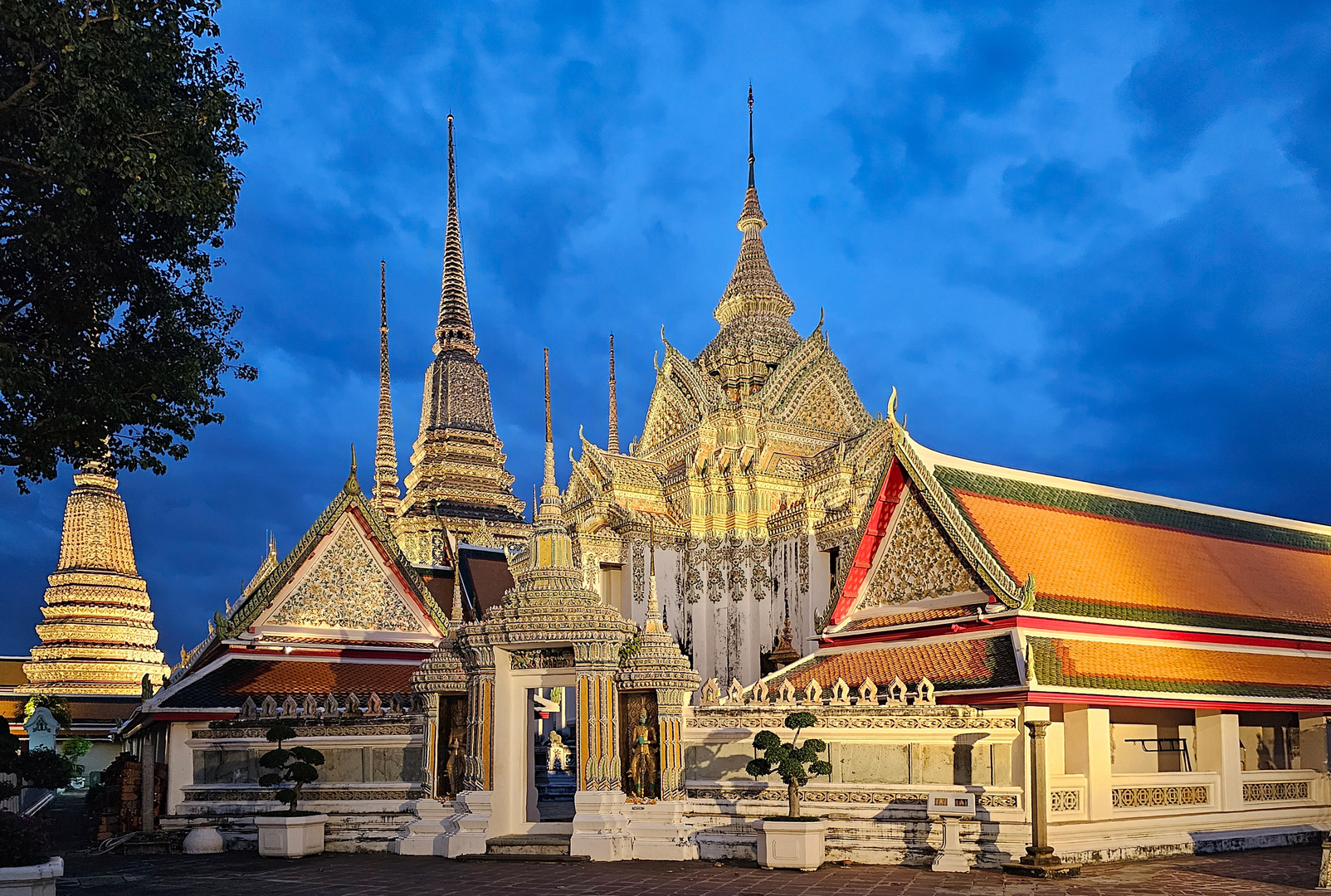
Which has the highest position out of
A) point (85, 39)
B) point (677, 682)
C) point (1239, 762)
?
point (85, 39)

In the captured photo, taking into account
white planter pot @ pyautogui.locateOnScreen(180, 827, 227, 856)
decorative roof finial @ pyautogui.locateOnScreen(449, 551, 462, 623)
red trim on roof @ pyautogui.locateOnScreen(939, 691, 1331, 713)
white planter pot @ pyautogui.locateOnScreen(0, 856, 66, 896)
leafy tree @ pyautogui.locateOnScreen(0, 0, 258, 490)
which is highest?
leafy tree @ pyautogui.locateOnScreen(0, 0, 258, 490)

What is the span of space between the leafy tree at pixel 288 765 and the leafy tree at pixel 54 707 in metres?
21.5

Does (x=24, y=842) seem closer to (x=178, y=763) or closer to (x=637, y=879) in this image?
(x=637, y=879)

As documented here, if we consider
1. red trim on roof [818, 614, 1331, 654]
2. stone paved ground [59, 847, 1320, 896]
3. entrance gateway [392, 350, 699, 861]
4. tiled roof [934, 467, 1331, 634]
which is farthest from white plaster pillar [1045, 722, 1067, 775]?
entrance gateway [392, 350, 699, 861]

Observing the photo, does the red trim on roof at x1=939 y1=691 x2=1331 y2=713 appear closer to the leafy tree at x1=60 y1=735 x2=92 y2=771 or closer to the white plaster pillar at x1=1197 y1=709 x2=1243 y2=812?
the white plaster pillar at x1=1197 y1=709 x2=1243 y2=812

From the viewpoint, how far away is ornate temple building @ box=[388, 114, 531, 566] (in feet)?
134

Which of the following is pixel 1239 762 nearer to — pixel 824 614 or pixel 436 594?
pixel 824 614

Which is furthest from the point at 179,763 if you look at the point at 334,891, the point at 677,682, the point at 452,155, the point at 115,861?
the point at 452,155

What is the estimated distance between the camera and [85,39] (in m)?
10.2

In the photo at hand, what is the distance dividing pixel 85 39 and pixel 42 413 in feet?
13.3

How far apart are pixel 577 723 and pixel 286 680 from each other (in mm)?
6704

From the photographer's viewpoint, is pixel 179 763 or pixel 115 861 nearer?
pixel 115 861

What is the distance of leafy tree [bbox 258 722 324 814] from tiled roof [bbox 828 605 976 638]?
26.4ft

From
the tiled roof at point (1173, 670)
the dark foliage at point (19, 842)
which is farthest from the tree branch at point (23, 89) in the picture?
the tiled roof at point (1173, 670)
